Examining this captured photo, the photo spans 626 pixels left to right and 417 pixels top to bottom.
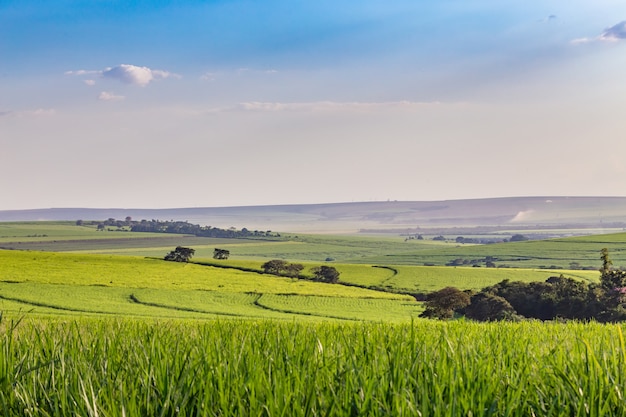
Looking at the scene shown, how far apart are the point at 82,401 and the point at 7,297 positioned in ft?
265

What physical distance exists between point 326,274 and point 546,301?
169 ft

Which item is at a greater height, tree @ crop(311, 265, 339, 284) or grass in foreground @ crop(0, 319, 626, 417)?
grass in foreground @ crop(0, 319, 626, 417)

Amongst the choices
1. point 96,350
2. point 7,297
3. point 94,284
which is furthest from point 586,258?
point 96,350

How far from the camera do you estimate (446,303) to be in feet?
242

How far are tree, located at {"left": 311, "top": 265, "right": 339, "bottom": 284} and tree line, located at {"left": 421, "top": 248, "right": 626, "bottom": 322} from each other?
37.6 m

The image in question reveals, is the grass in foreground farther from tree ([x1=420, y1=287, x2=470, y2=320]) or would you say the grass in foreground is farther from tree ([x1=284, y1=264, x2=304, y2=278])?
tree ([x1=284, y1=264, x2=304, y2=278])

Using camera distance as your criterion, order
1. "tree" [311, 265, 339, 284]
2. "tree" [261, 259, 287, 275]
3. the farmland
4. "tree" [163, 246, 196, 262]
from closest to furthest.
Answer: the farmland < "tree" [311, 265, 339, 284] < "tree" [261, 259, 287, 275] < "tree" [163, 246, 196, 262]

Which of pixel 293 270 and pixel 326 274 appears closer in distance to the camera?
pixel 326 274

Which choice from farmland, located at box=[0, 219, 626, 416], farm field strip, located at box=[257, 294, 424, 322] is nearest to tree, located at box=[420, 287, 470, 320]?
farm field strip, located at box=[257, 294, 424, 322]

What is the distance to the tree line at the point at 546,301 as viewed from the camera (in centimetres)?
6131

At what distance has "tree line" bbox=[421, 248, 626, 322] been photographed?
61.3 meters

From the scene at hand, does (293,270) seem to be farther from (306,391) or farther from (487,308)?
(306,391)

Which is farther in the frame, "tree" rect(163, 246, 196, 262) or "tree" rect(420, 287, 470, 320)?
"tree" rect(163, 246, 196, 262)

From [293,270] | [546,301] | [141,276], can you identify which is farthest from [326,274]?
[546,301]
